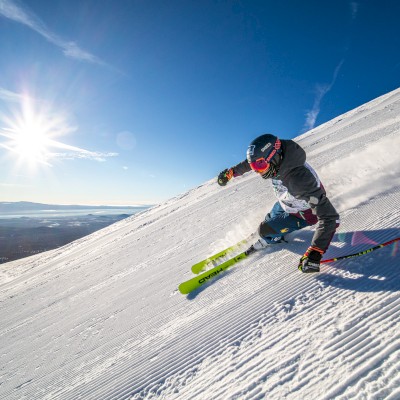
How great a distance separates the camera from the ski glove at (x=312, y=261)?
114 inches

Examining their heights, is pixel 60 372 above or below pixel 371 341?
above

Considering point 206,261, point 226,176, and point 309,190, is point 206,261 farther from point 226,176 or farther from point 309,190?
point 309,190

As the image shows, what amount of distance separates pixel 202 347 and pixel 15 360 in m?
4.13

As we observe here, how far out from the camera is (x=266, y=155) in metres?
3.33

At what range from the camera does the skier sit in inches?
117

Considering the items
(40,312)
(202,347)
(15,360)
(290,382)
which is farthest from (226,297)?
(40,312)

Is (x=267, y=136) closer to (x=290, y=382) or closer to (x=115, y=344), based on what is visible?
(x=290, y=382)

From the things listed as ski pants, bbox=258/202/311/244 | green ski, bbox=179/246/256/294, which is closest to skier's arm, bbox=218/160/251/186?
ski pants, bbox=258/202/311/244

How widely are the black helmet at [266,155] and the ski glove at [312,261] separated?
115 centimetres

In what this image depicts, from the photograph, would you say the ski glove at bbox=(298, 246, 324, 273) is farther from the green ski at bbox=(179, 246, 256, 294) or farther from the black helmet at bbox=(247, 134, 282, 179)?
the green ski at bbox=(179, 246, 256, 294)

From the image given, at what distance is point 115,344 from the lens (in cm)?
343

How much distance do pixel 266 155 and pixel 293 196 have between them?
74 cm

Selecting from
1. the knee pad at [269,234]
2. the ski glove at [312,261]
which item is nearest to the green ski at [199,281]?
the knee pad at [269,234]

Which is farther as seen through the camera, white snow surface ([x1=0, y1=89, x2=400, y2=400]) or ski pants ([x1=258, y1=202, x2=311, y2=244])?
ski pants ([x1=258, y1=202, x2=311, y2=244])
